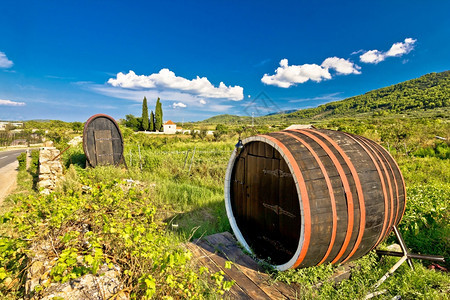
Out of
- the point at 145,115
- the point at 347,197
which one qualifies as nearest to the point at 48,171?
the point at 347,197

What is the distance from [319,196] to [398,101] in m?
73.8

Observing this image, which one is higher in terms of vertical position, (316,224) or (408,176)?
(316,224)

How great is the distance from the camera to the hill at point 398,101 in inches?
1927

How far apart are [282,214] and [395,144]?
15.3 metres

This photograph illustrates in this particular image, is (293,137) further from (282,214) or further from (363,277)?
(363,277)

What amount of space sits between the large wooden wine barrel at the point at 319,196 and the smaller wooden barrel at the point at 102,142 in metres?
7.82

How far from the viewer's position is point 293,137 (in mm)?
2592

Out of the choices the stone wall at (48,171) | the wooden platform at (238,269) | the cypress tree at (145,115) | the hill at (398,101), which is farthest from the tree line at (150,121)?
the wooden platform at (238,269)

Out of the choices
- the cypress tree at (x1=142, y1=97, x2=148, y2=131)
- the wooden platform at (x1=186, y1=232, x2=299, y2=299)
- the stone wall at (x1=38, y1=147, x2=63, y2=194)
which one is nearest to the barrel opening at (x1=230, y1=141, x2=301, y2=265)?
the wooden platform at (x1=186, y1=232, x2=299, y2=299)

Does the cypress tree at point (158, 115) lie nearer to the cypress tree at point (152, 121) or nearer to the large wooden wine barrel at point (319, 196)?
the cypress tree at point (152, 121)

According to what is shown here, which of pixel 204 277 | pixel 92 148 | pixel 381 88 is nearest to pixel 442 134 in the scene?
pixel 204 277

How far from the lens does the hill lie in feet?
161

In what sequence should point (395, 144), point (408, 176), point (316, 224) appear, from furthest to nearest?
point (395, 144)
point (408, 176)
point (316, 224)

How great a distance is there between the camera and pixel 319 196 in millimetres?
2141
